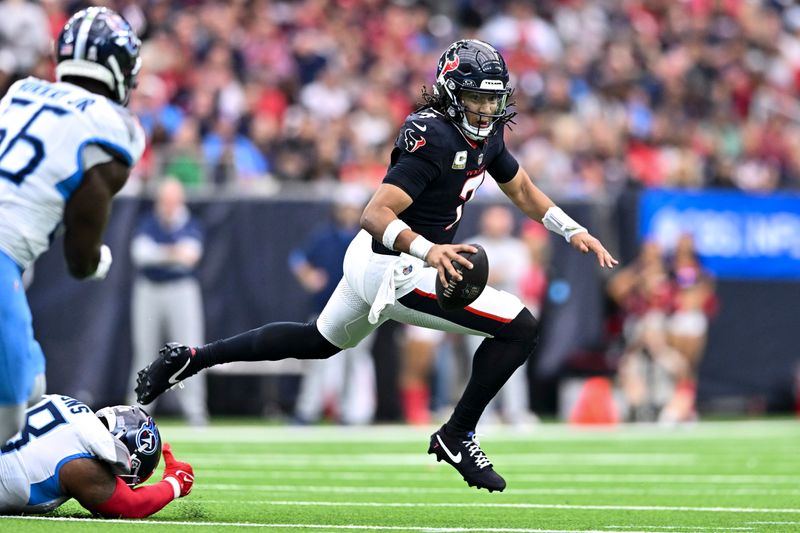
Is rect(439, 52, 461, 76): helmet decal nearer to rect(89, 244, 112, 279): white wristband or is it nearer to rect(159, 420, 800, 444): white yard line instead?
rect(89, 244, 112, 279): white wristband

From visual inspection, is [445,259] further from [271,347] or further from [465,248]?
[271,347]

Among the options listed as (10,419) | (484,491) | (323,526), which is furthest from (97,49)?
(484,491)

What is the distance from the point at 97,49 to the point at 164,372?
2.11 m

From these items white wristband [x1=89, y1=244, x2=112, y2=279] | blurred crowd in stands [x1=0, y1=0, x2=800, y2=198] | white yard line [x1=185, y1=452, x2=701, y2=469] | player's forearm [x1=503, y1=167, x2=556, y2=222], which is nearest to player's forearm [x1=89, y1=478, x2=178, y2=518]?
white wristband [x1=89, y1=244, x2=112, y2=279]

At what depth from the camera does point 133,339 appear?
13211 millimetres

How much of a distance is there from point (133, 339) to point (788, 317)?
22.9 ft

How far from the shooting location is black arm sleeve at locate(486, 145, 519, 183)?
6.75 m

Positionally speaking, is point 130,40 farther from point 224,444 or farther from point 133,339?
point 133,339

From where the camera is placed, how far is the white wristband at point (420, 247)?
5949 mm

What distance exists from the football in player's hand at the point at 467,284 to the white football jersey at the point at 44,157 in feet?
5.50

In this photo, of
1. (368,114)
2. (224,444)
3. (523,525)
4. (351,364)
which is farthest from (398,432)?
(523,525)

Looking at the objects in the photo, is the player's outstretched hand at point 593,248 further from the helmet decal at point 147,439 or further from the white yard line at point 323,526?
the helmet decal at point 147,439

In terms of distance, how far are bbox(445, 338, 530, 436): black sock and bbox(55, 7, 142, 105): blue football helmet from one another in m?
2.32

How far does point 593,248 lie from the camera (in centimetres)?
652
